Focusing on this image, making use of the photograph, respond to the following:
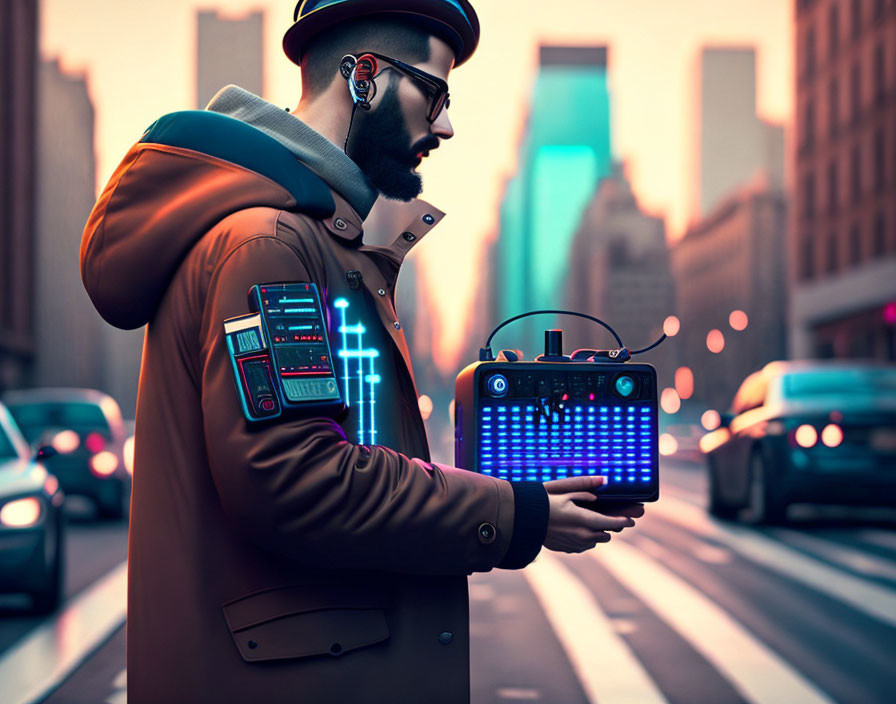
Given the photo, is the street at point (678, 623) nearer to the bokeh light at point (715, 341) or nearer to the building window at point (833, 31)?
the building window at point (833, 31)

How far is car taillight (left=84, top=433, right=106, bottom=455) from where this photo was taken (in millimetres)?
14289

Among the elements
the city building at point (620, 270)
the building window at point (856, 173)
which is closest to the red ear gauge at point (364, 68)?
the building window at point (856, 173)

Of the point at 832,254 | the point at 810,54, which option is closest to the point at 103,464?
the point at 832,254

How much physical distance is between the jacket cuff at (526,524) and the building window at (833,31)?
182 feet

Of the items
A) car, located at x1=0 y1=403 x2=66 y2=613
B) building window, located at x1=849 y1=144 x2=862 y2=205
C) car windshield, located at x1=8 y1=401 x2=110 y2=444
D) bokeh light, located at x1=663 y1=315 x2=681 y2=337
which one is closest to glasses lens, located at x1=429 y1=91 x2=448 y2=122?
bokeh light, located at x1=663 y1=315 x2=681 y2=337

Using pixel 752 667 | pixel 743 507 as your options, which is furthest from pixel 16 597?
pixel 743 507

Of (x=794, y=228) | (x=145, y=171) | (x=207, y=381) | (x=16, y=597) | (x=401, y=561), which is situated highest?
(x=794, y=228)

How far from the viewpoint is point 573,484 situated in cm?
198

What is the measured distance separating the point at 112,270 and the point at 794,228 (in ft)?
193

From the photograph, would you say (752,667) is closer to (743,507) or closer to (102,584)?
(102,584)

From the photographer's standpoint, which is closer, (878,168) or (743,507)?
(743,507)

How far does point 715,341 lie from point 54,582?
82085mm

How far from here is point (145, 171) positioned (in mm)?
1833

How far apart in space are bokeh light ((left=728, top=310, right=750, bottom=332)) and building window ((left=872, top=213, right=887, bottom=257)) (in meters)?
40.9
